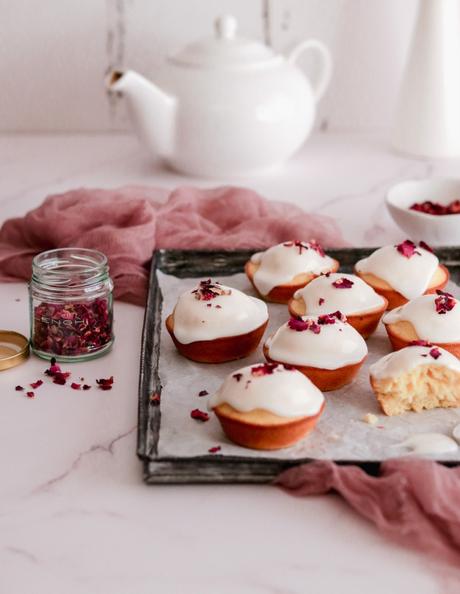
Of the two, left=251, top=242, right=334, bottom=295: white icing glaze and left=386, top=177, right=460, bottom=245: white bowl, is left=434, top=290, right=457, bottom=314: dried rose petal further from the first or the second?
left=386, top=177, right=460, bottom=245: white bowl

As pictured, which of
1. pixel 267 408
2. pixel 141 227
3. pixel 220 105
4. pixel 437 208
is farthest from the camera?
pixel 220 105

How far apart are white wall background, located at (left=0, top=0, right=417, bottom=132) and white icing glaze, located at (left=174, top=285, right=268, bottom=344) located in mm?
1141

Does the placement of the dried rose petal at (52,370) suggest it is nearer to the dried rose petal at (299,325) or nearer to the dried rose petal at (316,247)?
the dried rose petal at (299,325)

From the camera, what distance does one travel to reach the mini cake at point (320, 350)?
1.28 metres

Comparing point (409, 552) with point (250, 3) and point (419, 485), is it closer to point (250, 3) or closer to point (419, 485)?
point (419, 485)

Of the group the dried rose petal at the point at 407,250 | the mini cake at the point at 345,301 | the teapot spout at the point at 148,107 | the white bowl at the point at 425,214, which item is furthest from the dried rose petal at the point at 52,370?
the teapot spout at the point at 148,107

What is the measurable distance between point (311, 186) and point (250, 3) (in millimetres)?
550

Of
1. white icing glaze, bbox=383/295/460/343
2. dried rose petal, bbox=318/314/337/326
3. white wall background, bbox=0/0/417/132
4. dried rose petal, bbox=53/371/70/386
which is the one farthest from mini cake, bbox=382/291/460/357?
white wall background, bbox=0/0/417/132

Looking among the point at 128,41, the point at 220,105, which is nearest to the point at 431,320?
the point at 220,105

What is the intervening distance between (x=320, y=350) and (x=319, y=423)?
0.37 ft

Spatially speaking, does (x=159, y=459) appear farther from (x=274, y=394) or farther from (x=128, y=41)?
(x=128, y=41)

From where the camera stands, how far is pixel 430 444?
1152 mm

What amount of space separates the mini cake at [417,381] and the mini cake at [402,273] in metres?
0.30

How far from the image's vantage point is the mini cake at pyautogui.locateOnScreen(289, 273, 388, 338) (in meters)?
1.45
